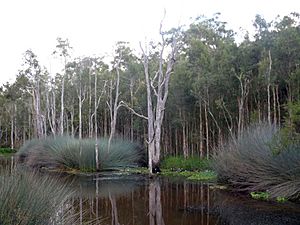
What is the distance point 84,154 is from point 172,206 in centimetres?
1140

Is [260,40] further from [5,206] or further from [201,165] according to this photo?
[5,206]

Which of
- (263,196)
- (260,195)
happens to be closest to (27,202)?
(263,196)

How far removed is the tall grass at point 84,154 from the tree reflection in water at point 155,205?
623 cm

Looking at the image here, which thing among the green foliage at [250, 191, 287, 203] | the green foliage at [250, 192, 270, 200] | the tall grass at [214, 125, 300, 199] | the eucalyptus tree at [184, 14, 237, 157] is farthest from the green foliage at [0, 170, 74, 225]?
the eucalyptus tree at [184, 14, 237, 157]

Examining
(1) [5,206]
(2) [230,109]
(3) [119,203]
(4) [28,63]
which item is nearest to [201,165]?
(2) [230,109]

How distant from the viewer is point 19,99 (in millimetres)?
47188

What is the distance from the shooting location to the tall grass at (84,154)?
21.6 metres

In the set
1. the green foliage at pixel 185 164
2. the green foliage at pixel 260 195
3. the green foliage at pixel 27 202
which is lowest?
the green foliage at pixel 260 195

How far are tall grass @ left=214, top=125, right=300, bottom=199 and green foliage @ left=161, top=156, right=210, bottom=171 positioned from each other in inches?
196

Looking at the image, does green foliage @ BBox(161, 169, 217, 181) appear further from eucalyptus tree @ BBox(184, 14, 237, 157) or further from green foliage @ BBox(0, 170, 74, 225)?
green foliage @ BBox(0, 170, 74, 225)

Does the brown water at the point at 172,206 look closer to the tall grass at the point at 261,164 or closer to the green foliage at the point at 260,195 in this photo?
the green foliage at the point at 260,195

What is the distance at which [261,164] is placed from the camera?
12398mm

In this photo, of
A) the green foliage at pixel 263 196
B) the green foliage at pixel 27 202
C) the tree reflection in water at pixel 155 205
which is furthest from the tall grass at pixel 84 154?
the green foliage at pixel 27 202

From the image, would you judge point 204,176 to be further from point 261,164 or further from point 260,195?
point 260,195
